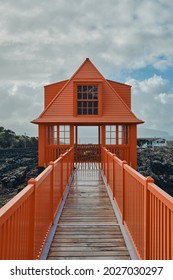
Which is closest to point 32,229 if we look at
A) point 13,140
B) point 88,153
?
point 88,153

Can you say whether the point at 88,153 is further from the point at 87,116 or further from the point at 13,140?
the point at 13,140

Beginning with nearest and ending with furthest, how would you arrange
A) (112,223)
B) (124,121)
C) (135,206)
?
(135,206)
(112,223)
(124,121)

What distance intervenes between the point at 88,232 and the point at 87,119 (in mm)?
11615

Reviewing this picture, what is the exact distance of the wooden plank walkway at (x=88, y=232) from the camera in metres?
4.89

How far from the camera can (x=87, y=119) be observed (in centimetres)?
1711

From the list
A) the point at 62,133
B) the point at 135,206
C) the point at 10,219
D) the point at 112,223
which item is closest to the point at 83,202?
the point at 112,223

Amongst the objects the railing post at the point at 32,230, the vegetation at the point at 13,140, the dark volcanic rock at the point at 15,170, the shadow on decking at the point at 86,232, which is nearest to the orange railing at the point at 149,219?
the shadow on decking at the point at 86,232

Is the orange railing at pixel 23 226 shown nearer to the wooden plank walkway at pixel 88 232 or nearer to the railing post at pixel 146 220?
the wooden plank walkway at pixel 88 232

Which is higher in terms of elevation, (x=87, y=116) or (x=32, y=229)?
(x=87, y=116)

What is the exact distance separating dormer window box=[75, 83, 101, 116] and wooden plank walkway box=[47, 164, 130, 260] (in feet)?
28.8

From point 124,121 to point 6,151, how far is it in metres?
31.2

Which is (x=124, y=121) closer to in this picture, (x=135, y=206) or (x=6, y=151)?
(x=135, y=206)

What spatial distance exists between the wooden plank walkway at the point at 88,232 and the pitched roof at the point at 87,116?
833 centimetres

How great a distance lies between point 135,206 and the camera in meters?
4.89
